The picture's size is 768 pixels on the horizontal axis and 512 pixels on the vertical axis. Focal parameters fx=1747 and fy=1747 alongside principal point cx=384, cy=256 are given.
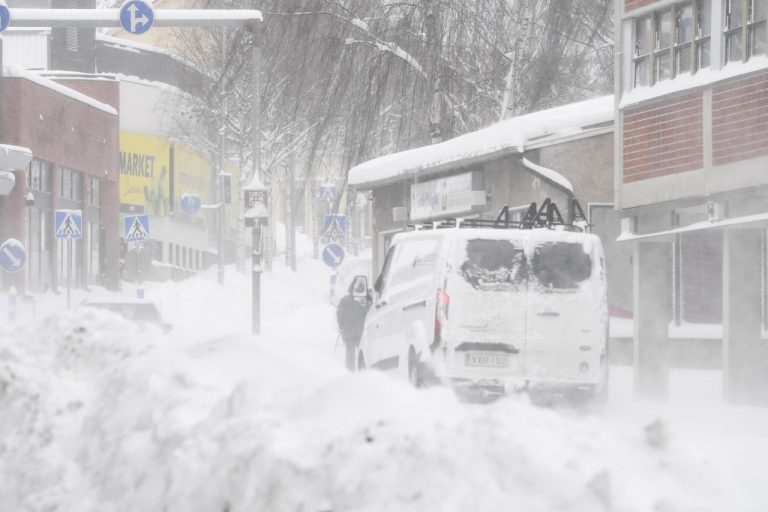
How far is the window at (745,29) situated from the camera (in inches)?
727

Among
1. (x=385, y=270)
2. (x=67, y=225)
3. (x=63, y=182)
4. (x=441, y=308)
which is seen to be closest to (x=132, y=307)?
(x=67, y=225)

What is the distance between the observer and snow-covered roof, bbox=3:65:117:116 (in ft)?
156

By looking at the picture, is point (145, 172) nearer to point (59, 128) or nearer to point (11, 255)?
point (59, 128)

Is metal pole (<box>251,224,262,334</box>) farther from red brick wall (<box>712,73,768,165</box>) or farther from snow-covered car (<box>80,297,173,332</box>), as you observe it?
red brick wall (<box>712,73,768,165</box>)

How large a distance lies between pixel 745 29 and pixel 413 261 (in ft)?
17.1

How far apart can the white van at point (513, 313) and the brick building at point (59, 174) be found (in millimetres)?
32510


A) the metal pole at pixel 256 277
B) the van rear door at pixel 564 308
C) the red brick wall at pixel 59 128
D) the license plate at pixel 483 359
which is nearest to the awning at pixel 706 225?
the van rear door at pixel 564 308

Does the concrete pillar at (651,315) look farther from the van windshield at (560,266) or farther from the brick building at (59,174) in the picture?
the brick building at (59,174)

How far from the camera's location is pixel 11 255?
33.1m

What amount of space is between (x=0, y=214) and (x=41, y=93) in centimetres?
446

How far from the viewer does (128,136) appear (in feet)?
214

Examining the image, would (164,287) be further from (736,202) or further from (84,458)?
(84,458)

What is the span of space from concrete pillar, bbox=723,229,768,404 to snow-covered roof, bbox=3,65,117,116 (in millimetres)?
31702

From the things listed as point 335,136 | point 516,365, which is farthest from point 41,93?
point 516,365
